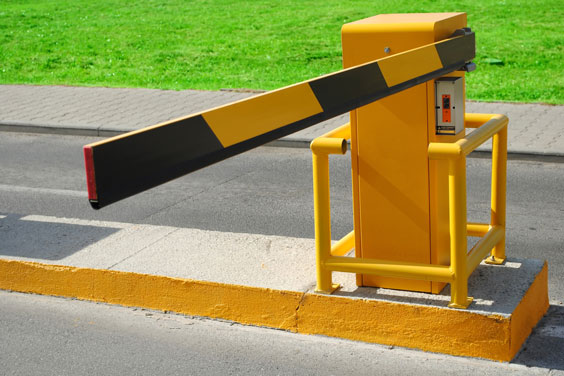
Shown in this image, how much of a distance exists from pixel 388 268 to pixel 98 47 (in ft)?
47.8

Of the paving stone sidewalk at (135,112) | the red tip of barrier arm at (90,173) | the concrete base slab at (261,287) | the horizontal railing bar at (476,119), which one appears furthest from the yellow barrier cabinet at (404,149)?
the paving stone sidewalk at (135,112)

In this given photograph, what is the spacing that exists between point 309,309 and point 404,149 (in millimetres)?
934

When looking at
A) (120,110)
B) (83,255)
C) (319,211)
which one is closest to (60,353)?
(83,255)

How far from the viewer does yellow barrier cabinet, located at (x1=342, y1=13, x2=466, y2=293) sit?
4.17 m

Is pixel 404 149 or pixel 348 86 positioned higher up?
pixel 348 86

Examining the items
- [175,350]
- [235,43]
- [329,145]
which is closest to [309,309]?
[175,350]

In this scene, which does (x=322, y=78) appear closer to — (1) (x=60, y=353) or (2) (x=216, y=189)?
(1) (x=60, y=353)

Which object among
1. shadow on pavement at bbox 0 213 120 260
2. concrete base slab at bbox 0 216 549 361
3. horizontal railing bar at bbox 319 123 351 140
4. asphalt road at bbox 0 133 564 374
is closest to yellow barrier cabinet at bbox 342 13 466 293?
horizontal railing bar at bbox 319 123 351 140

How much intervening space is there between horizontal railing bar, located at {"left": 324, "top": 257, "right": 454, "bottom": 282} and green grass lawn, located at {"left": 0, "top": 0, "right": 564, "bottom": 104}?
7.95 m

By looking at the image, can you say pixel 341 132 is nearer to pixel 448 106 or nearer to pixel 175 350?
pixel 448 106

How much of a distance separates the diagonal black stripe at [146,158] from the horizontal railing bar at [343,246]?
1617mm

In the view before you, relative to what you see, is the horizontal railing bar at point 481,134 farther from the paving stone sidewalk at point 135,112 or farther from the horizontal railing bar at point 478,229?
the paving stone sidewalk at point 135,112

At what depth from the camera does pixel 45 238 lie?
5.62 meters

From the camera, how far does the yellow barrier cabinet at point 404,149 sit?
13.7ft
